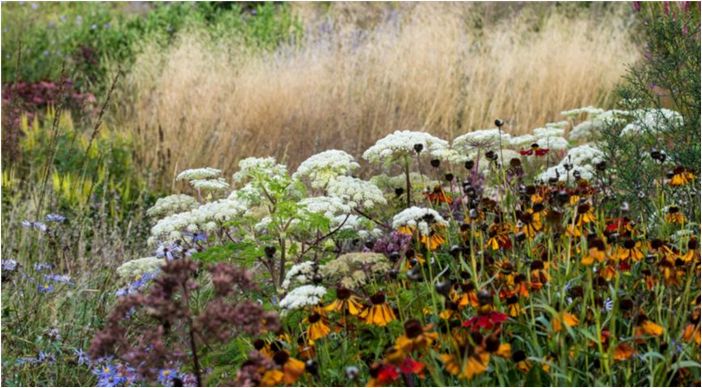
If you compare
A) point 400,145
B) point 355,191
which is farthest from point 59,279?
point 400,145

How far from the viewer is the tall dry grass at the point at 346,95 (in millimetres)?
7309

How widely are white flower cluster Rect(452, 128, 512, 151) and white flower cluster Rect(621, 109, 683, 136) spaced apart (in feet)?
2.29

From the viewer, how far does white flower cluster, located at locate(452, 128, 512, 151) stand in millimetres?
3926

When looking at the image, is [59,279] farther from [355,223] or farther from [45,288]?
[355,223]

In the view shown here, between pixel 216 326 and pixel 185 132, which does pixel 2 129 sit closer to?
pixel 185 132

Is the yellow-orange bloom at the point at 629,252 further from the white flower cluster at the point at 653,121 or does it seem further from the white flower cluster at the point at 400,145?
the white flower cluster at the point at 653,121

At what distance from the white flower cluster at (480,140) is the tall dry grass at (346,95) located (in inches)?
107

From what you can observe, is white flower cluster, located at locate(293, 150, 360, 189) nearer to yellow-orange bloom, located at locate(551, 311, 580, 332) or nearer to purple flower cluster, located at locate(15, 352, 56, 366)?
purple flower cluster, located at locate(15, 352, 56, 366)

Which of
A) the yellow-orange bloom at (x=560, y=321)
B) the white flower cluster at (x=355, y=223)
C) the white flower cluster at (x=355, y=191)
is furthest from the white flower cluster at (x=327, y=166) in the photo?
the yellow-orange bloom at (x=560, y=321)

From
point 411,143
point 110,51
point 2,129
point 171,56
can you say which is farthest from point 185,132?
point 110,51


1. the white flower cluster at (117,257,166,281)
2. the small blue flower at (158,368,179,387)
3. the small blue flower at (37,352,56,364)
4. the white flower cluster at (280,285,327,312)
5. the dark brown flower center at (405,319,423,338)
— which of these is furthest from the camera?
the small blue flower at (37,352,56,364)

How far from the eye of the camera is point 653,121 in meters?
4.48

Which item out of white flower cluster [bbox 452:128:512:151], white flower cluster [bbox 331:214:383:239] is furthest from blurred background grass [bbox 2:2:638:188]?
white flower cluster [bbox 331:214:383:239]

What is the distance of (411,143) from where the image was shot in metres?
3.71
